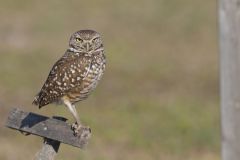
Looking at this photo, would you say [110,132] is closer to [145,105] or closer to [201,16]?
[145,105]

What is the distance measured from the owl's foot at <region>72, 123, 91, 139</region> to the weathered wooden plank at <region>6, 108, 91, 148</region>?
1 cm

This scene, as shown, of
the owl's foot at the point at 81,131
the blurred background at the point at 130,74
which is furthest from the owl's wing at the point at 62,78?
the blurred background at the point at 130,74

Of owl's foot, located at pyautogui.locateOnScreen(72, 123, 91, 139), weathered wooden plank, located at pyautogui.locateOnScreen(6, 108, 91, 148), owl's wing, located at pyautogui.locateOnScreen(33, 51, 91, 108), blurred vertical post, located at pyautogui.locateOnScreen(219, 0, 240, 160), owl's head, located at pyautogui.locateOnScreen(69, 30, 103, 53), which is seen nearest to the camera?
blurred vertical post, located at pyautogui.locateOnScreen(219, 0, 240, 160)

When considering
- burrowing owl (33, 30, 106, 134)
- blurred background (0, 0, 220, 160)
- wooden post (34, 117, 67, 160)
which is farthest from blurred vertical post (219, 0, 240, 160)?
blurred background (0, 0, 220, 160)

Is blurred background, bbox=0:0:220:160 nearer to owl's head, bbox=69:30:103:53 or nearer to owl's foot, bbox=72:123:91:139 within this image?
owl's head, bbox=69:30:103:53

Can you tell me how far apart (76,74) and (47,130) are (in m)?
1.38

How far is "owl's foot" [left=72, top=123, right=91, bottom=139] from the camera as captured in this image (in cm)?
560

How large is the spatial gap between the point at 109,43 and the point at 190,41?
150cm

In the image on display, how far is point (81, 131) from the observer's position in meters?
5.85

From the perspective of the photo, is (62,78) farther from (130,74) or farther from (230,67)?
(130,74)

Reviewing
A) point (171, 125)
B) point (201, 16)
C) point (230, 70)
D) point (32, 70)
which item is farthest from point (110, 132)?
point (201, 16)

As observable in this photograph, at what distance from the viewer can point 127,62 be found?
17.1m

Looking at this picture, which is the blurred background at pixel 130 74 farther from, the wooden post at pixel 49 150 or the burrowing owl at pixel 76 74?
the wooden post at pixel 49 150

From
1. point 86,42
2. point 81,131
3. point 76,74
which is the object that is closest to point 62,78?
point 76,74
